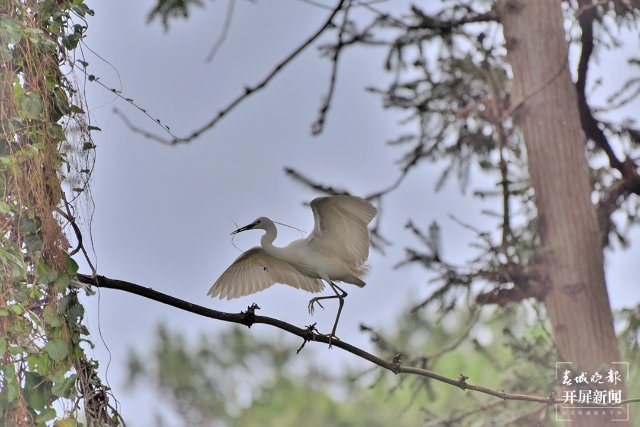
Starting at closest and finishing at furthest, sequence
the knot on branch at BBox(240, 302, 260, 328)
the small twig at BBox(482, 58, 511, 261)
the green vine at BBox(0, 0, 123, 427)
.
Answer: the green vine at BBox(0, 0, 123, 427) → the knot on branch at BBox(240, 302, 260, 328) → the small twig at BBox(482, 58, 511, 261)

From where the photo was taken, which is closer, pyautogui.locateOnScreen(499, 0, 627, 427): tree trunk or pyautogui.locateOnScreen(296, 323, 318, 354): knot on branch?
pyautogui.locateOnScreen(296, 323, 318, 354): knot on branch

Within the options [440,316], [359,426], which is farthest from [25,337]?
[359,426]

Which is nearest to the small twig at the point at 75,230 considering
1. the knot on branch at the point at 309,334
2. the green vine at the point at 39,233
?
the green vine at the point at 39,233

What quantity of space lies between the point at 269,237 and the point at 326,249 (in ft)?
0.66

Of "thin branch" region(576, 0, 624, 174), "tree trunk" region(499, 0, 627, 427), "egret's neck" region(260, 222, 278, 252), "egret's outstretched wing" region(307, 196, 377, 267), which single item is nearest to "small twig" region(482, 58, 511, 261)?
"tree trunk" region(499, 0, 627, 427)

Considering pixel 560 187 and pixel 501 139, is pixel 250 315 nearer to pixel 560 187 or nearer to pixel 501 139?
pixel 560 187

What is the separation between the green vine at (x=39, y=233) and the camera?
2.02m

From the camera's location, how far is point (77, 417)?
2129 millimetres

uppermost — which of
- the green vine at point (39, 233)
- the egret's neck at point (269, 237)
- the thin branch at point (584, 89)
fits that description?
the thin branch at point (584, 89)

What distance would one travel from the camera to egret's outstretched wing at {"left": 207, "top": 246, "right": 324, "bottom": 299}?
3516mm

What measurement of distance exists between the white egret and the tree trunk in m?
0.95

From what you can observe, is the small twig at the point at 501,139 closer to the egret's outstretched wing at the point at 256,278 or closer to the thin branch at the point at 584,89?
the thin branch at the point at 584,89

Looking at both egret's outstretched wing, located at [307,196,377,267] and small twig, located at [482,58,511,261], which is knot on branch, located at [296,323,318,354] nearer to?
egret's outstretched wing, located at [307,196,377,267]

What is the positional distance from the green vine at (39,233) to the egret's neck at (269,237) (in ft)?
3.35
